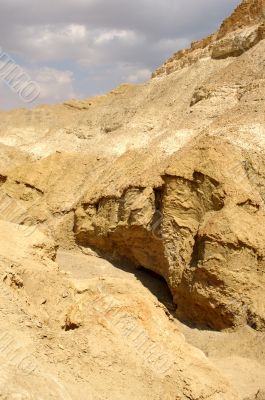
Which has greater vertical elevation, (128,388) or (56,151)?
(56,151)

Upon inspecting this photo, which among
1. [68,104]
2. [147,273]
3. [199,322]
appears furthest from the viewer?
[68,104]

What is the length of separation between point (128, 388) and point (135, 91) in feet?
60.0

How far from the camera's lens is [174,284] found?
11961 mm

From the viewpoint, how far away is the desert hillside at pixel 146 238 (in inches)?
231

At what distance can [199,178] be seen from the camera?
11.7 meters

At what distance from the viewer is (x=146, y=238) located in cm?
1328

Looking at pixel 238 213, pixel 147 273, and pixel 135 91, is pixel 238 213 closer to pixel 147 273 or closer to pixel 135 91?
pixel 147 273

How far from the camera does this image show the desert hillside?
588cm

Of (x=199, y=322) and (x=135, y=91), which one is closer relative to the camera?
(x=199, y=322)

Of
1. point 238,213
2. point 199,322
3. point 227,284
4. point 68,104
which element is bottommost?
point 199,322

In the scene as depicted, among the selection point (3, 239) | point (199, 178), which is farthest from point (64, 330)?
point (199, 178)

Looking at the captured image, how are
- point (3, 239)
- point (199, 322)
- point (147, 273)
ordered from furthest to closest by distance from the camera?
point (147, 273) → point (199, 322) → point (3, 239)

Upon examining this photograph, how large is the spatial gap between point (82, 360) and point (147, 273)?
845 cm

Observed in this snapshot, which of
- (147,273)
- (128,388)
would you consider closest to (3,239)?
(128,388)
